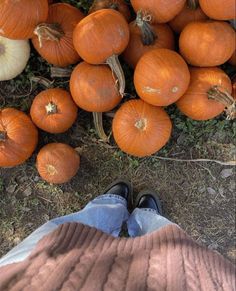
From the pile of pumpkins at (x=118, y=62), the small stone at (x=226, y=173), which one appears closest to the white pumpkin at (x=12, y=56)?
the pile of pumpkins at (x=118, y=62)

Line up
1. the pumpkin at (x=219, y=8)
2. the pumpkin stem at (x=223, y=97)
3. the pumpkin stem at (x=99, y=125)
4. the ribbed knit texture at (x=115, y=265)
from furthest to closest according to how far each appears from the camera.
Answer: the pumpkin stem at (x=99, y=125) → the pumpkin stem at (x=223, y=97) → the pumpkin at (x=219, y=8) → the ribbed knit texture at (x=115, y=265)

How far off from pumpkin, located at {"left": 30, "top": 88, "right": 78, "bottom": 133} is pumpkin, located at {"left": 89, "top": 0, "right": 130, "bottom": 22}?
47 centimetres

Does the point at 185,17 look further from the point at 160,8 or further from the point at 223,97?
the point at 223,97

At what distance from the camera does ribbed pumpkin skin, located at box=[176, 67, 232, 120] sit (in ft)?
6.33

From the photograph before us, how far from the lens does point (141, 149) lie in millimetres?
2053

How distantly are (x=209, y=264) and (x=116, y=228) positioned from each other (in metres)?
0.76

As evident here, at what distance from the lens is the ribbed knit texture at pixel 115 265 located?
130cm

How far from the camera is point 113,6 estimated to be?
1.98 m

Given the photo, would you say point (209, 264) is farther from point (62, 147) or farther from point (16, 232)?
point (16, 232)

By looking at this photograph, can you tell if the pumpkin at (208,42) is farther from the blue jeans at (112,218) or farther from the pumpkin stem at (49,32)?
the blue jeans at (112,218)

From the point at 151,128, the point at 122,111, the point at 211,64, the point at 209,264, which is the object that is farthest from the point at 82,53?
the point at 209,264

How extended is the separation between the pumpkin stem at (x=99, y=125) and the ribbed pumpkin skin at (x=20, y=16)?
1.95 ft

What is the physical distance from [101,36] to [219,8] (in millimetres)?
553

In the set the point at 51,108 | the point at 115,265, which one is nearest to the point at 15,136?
the point at 51,108
